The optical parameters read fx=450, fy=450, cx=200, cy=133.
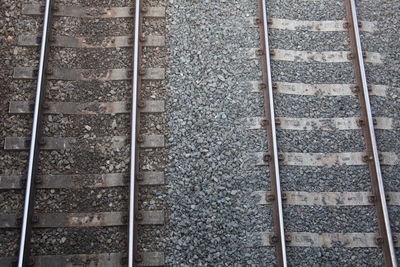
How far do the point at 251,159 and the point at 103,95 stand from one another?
2345mm

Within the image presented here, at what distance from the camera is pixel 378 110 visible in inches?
261

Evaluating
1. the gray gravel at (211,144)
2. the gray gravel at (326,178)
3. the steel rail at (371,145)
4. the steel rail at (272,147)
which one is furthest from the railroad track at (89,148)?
the steel rail at (371,145)

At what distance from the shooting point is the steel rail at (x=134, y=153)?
5.65 meters

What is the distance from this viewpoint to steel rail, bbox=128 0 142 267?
18.5ft

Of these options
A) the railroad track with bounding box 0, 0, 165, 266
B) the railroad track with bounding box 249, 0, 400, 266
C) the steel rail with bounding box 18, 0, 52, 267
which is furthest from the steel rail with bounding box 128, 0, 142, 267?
the railroad track with bounding box 249, 0, 400, 266

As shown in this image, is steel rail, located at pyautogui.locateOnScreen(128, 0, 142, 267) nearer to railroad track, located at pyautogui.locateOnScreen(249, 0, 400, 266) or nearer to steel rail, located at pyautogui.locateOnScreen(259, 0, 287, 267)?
railroad track, located at pyautogui.locateOnScreen(249, 0, 400, 266)

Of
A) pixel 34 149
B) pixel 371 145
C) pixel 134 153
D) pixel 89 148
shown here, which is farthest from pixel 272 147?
pixel 34 149

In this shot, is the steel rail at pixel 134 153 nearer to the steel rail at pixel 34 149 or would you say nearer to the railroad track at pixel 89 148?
the railroad track at pixel 89 148

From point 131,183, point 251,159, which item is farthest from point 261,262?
point 131,183

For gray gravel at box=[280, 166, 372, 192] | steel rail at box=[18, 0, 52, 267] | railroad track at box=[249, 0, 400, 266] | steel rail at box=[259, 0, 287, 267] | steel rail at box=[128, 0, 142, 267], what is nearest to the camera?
steel rail at box=[18, 0, 52, 267]

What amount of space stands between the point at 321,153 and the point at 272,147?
2.36ft

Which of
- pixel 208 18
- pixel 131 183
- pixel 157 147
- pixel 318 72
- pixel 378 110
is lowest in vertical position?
pixel 131 183

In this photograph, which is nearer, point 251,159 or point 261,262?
point 261,262

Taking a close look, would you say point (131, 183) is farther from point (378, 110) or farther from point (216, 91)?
point (378, 110)
